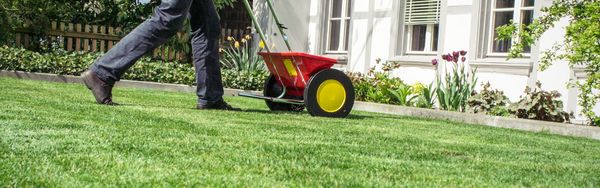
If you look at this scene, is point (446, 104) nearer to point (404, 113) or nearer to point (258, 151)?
point (404, 113)

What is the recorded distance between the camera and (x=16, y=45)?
14.4m

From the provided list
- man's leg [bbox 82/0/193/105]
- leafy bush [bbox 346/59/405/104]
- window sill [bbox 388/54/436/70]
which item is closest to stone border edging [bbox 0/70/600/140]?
leafy bush [bbox 346/59/405/104]

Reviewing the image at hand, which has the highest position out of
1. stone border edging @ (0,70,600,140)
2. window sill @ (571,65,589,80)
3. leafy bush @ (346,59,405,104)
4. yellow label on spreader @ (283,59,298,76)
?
window sill @ (571,65,589,80)

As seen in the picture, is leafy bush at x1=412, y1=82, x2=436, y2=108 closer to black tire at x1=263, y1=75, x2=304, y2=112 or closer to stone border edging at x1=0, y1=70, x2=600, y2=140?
stone border edging at x1=0, y1=70, x2=600, y2=140

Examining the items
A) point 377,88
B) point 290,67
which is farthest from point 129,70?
point 290,67

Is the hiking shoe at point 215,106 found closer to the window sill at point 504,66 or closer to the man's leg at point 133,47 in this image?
the man's leg at point 133,47

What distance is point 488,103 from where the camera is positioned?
9.51 metres

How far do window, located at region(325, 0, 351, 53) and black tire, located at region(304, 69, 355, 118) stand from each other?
7.68 m

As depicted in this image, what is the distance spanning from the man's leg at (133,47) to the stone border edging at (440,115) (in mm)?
3334

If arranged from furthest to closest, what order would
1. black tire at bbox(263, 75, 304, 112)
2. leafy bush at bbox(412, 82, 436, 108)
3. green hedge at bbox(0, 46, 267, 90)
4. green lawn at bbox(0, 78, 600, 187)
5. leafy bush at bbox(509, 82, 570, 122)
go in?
1. green hedge at bbox(0, 46, 267, 90)
2. leafy bush at bbox(412, 82, 436, 108)
3. leafy bush at bbox(509, 82, 570, 122)
4. black tire at bbox(263, 75, 304, 112)
5. green lawn at bbox(0, 78, 600, 187)

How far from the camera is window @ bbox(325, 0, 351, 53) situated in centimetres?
1510

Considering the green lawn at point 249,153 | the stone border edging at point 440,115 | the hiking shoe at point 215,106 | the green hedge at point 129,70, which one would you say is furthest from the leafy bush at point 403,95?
the green lawn at point 249,153

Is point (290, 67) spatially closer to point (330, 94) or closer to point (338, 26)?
point (330, 94)

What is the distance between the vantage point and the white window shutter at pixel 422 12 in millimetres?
12453
